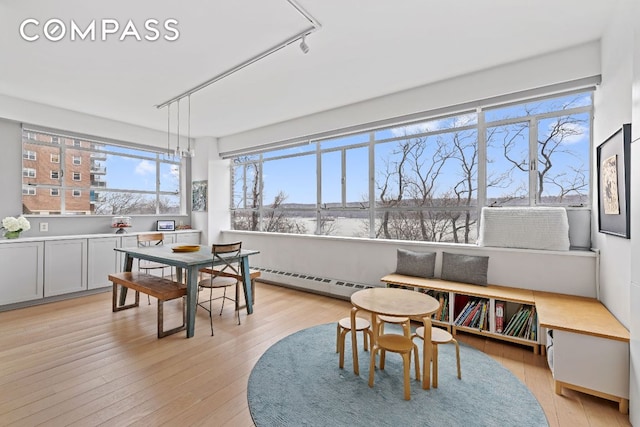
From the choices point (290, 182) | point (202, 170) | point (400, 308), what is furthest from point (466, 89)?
point (202, 170)

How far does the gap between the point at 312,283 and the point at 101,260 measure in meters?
3.35

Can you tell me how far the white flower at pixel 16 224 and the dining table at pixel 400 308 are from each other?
15.0 ft

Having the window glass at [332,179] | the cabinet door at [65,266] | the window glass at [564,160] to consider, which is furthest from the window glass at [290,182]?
the window glass at [564,160]

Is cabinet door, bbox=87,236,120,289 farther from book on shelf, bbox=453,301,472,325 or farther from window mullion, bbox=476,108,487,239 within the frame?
window mullion, bbox=476,108,487,239

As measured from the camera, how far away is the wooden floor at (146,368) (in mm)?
1883

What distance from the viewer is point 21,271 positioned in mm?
3852

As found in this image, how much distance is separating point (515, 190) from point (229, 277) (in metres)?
3.62

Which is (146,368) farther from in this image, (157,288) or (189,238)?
(189,238)

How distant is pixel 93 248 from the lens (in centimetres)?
450

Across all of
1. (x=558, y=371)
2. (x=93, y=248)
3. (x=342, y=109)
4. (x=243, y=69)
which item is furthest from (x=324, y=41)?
(x=93, y=248)

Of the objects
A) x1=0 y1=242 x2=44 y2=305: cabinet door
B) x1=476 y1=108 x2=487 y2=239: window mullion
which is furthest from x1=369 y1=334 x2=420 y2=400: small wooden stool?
x1=0 y1=242 x2=44 y2=305: cabinet door

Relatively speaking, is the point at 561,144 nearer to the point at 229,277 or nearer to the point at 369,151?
the point at 369,151

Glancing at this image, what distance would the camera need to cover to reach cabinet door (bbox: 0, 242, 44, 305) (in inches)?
147

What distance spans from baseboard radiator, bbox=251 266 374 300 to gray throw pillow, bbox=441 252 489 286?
115 centimetres
